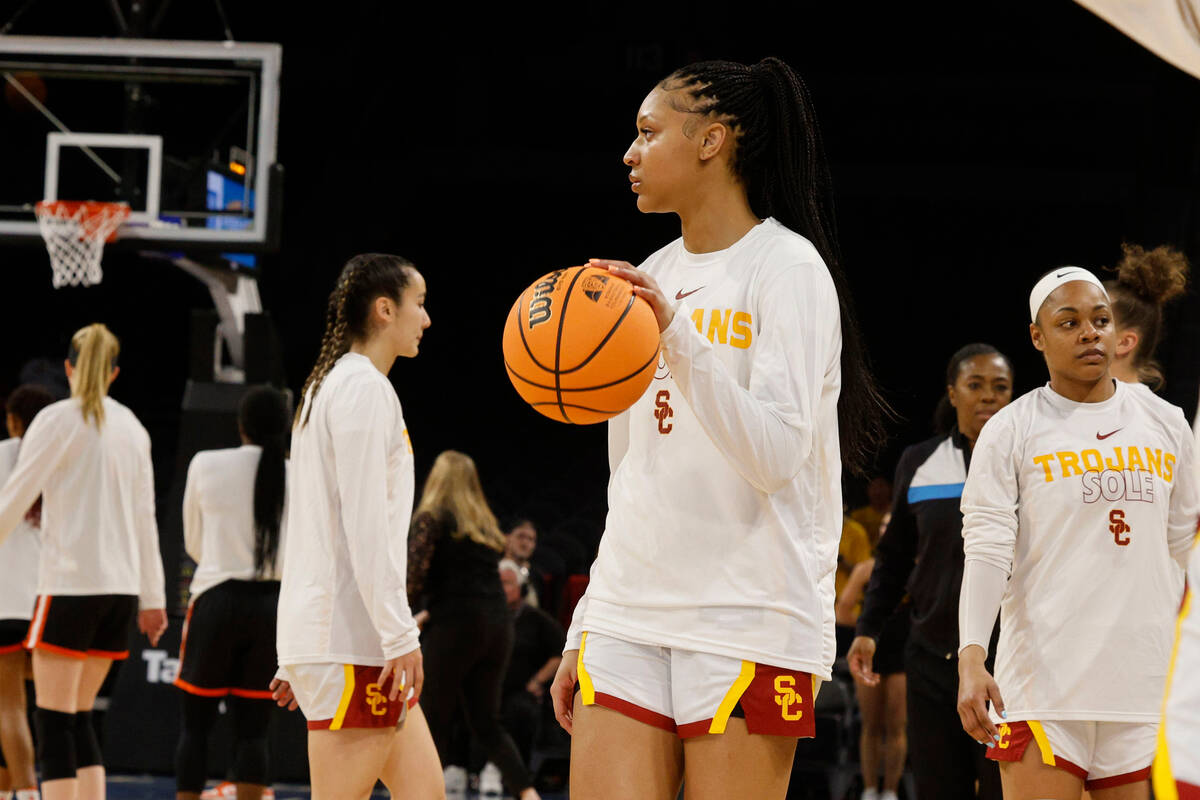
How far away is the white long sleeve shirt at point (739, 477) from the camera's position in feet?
7.45

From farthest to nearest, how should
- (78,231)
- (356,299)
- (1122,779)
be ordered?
(78,231) < (356,299) < (1122,779)

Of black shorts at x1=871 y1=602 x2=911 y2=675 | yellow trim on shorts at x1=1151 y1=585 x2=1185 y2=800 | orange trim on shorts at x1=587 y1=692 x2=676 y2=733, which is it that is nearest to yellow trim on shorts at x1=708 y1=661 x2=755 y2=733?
orange trim on shorts at x1=587 y1=692 x2=676 y2=733

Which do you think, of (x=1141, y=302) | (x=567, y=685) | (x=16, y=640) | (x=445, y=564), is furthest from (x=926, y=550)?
(x=16, y=640)

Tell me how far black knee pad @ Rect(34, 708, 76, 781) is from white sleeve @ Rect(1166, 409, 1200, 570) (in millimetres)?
4094

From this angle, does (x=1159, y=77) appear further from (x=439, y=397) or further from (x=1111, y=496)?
(x=1111, y=496)

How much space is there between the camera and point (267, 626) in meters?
5.64

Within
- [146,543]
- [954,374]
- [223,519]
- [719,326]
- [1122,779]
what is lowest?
[1122,779]

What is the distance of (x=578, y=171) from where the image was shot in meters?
12.8

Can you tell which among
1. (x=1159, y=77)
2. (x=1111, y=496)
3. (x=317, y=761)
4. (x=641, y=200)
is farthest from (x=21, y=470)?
(x=1159, y=77)

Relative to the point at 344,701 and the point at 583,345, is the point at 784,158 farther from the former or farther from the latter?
the point at 344,701

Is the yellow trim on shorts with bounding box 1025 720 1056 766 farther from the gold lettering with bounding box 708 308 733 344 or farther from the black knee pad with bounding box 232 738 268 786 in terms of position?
the black knee pad with bounding box 232 738 268 786

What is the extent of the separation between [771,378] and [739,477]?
196 mm

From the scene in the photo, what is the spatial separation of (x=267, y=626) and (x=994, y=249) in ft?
29.1

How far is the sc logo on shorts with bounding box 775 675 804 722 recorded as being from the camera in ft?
7.57
